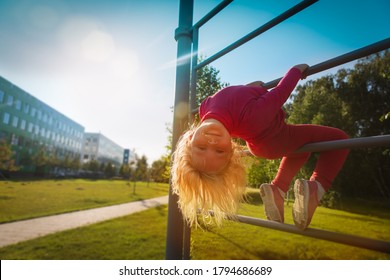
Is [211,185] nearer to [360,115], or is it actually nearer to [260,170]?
Answer: [260,170]

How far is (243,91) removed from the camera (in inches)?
57.4

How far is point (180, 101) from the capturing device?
1.99 metres

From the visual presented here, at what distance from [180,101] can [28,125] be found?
41.6m

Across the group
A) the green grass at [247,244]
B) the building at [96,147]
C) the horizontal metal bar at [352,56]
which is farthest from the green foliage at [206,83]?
the building at [96,147]

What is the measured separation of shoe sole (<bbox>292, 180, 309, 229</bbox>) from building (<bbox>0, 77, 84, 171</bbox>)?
36.9 m

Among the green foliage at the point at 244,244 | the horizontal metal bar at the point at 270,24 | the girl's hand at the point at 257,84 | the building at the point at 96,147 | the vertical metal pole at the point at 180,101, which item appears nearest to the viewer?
the horizontal metal bar at the point at 270,24

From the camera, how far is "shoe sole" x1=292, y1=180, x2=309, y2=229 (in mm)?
1082

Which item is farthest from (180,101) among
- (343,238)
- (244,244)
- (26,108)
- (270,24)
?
(26,108)

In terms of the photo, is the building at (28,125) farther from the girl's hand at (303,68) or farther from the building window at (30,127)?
the girl's hand at (303,68)

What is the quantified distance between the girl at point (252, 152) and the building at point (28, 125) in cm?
3630

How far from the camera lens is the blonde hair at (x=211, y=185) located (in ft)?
5.15

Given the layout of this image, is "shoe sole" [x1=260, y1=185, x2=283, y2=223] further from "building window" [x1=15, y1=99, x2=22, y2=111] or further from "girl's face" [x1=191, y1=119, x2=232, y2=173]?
"building window" [x1=15, y1=99, x2=22, y2=111]

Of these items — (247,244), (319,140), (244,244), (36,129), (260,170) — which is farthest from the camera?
(36,129)

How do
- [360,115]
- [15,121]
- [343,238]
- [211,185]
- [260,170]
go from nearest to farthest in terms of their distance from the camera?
[343,238], [211,185], [260,170], [360,115], [15,121]
